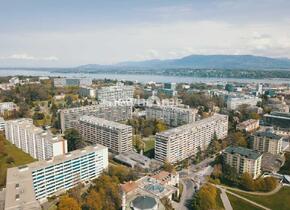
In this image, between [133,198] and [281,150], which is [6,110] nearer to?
[133,198]

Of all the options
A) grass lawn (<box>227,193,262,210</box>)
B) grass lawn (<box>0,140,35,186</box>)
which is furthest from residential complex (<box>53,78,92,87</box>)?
grass lawn (<box>227,193,262,210</box>)

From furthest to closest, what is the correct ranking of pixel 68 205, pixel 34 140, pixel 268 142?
pixel 268 142 < pixel 34 140 < pixel 68 205

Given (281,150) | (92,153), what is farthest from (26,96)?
(281,150)

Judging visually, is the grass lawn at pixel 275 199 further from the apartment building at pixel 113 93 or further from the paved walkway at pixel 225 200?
the apartment building at pixel 113 93

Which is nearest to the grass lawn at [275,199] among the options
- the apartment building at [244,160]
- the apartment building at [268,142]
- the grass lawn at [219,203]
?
the grass lawn at [219,203]

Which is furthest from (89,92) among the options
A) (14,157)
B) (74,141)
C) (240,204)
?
(240,204)

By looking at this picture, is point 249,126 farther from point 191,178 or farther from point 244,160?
point 191,178
